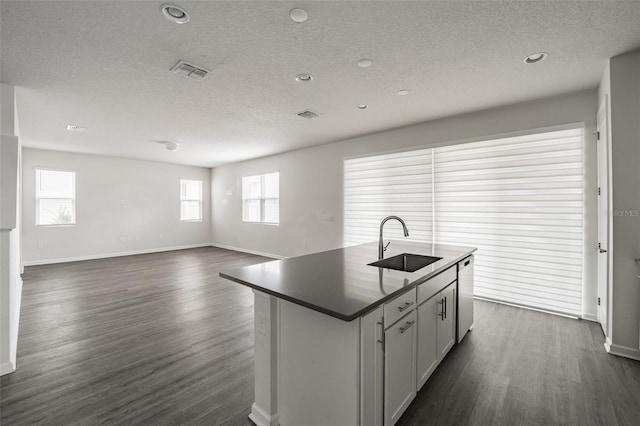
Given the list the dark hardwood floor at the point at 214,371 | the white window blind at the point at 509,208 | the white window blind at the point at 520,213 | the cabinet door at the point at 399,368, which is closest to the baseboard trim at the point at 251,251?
the dark hardwood floor at the point at 214,371

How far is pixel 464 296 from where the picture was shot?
2.68m

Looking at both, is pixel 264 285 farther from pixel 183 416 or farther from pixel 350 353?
pixel 183 416

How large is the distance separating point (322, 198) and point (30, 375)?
4627mm

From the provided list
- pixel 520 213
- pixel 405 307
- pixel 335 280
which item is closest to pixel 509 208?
pixel 520 213

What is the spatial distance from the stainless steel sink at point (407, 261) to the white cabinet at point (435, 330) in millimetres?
259

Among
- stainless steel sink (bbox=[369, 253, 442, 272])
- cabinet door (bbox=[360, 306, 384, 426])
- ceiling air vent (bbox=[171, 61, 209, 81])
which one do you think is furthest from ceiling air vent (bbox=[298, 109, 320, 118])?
cabinet door (bbox=[360, 306, 384, 426])

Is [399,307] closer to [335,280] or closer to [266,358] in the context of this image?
[335,280]

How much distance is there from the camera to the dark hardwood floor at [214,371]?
5.90ft

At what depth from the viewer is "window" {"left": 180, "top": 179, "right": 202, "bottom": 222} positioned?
339 inches

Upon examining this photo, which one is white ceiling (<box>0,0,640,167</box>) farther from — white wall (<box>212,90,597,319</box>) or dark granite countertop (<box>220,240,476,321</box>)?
dark granite countertop (<box>220,240,476,321</box>)

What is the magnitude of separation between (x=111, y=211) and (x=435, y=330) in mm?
8026

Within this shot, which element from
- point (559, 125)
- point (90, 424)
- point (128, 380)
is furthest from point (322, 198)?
point (90, 424)

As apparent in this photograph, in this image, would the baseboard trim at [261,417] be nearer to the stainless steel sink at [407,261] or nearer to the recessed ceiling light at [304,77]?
the stainless steel sink at [407,261]

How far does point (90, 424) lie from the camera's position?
5.62 ft
